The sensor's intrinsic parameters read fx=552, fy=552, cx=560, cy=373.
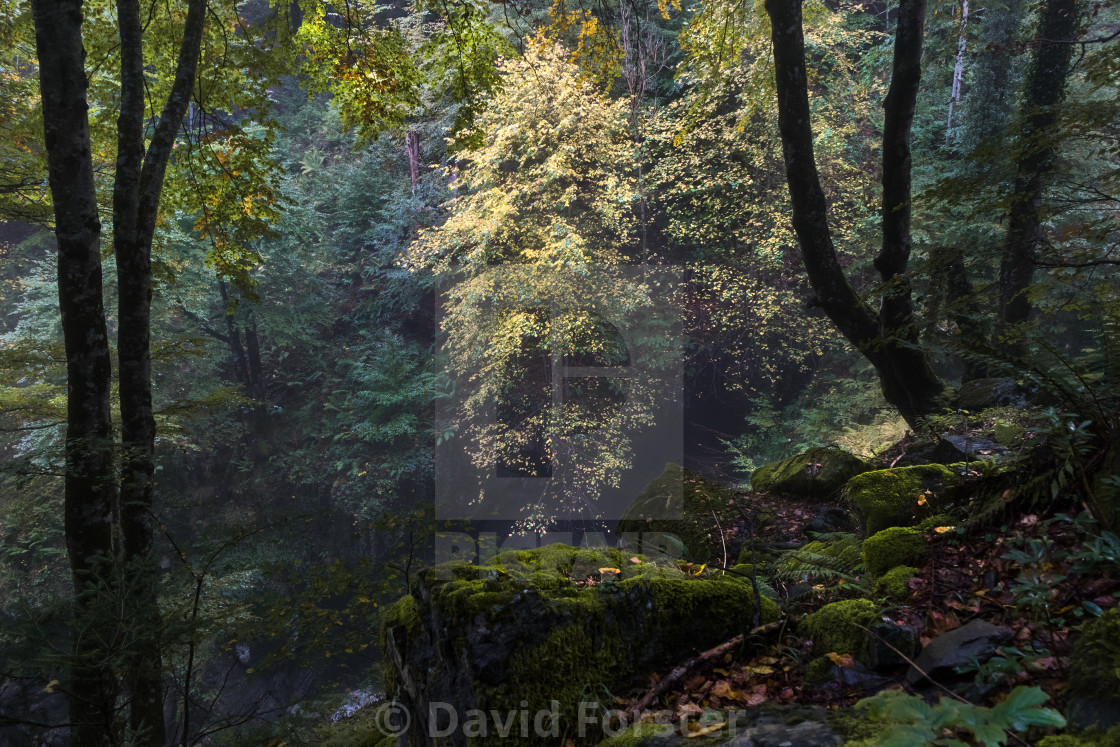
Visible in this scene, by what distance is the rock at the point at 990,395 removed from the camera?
183 inches

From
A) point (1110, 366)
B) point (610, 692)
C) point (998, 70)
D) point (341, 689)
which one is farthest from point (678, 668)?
point (998, 70)

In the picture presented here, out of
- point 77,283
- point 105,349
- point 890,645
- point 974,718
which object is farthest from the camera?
point 105,349

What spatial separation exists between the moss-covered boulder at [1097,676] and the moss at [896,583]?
0.81m

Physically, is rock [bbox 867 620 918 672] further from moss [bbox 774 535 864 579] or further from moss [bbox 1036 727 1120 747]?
moss [bbox 774 535 864 579]

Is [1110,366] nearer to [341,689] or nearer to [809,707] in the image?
[809,707]

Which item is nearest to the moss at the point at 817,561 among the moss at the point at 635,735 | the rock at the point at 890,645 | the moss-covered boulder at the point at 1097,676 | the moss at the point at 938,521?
the moss at the point at 938,521

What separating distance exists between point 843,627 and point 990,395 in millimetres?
4065

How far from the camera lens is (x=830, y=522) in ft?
12.3

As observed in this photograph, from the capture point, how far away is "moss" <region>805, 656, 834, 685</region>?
5.38ft

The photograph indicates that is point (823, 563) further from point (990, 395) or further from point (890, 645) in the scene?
point (990, 395)

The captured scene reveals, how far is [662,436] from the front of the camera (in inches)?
484

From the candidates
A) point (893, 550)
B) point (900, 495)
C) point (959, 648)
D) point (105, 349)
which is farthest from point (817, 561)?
point (105, 349)

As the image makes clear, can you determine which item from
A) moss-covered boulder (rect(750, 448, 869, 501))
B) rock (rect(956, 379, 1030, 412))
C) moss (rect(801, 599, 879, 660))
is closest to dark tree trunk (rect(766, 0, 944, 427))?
Answer: rock (rect(956, 379, 1030, 412))

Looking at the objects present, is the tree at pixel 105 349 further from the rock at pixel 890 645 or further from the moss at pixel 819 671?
the rock at pixel 890 645
